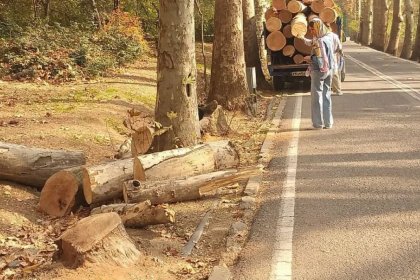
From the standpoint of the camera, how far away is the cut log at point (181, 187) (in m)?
6.78

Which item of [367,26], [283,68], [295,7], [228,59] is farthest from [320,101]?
[367,26]

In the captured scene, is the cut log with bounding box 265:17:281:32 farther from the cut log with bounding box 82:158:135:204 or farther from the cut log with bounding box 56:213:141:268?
the cut log with bounding box 56:213:141:268

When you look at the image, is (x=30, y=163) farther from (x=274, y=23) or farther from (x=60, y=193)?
(x=274, y=23)

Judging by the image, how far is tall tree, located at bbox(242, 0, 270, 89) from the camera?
18.4 metres

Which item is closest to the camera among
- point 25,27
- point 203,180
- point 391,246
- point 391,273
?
point 391,273

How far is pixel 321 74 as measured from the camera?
11422mm

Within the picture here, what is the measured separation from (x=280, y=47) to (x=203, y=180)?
11.2m

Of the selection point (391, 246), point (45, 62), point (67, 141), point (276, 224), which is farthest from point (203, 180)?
point (45, 62)

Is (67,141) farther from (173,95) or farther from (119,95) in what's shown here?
(119,95)

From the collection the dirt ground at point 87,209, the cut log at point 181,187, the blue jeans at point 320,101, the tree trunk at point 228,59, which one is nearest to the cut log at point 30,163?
the dirt ground at point 87,209

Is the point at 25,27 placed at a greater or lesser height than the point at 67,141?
greater

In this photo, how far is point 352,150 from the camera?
9461 millimetres

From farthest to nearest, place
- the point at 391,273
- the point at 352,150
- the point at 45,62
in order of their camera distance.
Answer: the point at 45,62 < the point at 352,150 < the point at 391,273

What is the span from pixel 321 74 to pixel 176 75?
397 cm
